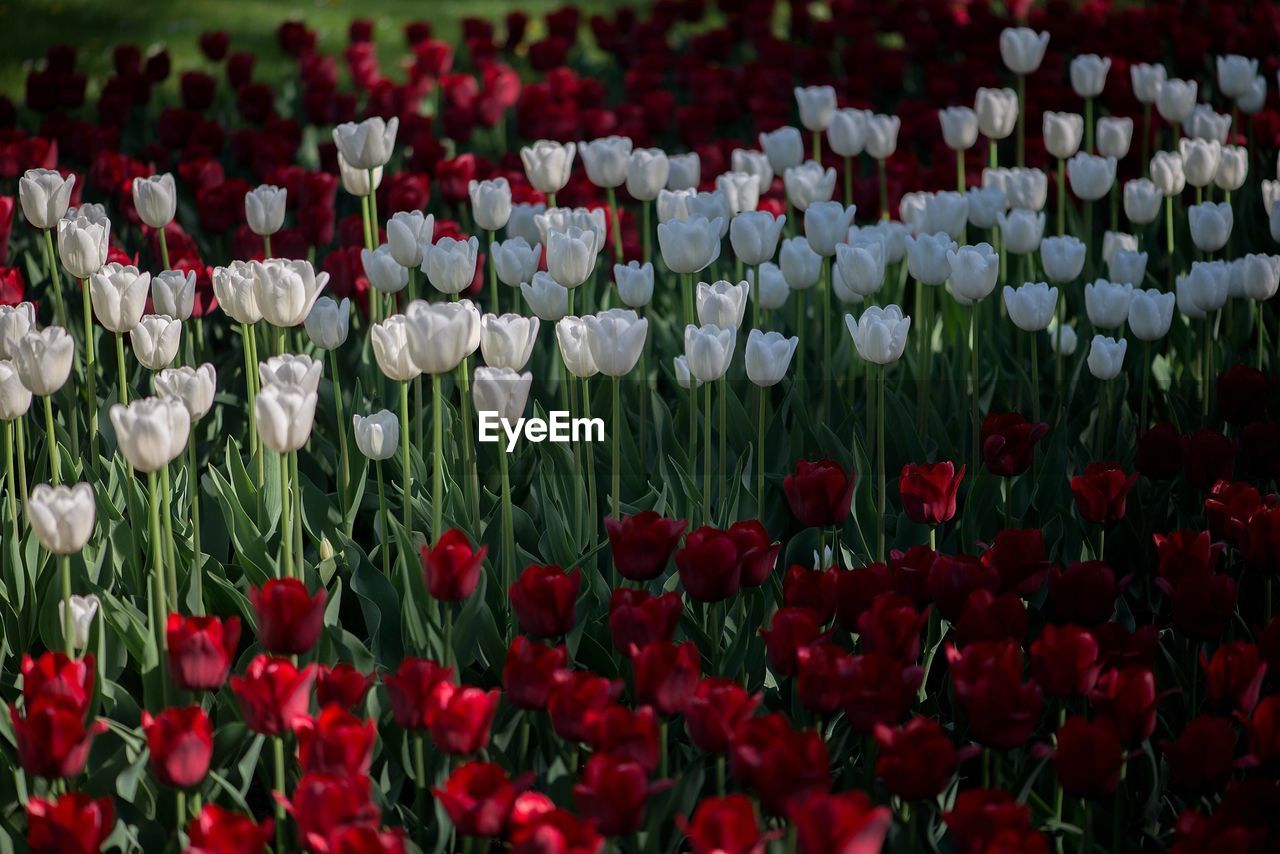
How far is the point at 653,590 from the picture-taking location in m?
2.88

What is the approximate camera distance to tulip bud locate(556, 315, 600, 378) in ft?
8.97

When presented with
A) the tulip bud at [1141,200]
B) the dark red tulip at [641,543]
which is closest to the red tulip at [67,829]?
the dark red tulip at [641,543]

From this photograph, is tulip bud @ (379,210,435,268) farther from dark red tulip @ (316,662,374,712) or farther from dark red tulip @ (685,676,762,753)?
dark red tulip @ (685,676,762,753)

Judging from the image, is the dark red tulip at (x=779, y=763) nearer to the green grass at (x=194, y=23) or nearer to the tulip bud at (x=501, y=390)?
the tulip bud at (x=501, y=390)

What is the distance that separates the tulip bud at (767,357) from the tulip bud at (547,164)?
1234 mm

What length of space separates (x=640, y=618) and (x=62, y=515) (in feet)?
2.87

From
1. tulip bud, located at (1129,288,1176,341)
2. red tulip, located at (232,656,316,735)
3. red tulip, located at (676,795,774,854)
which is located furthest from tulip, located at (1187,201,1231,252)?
red tulip, located at (232,656,316,735)

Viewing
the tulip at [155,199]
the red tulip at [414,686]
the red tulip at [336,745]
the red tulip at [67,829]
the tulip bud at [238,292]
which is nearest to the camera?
the red tulip at [67,829]

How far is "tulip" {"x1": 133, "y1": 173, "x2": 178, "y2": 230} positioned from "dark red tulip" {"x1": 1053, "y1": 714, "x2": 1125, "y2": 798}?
8.04ft

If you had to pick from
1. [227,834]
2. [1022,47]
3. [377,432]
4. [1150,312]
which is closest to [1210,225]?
[1150,312]

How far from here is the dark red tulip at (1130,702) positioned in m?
2.06

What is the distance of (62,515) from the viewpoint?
7.27 ft

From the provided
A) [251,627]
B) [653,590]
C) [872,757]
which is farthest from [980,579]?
[251,627]

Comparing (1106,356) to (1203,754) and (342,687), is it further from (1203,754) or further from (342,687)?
(342,687)
